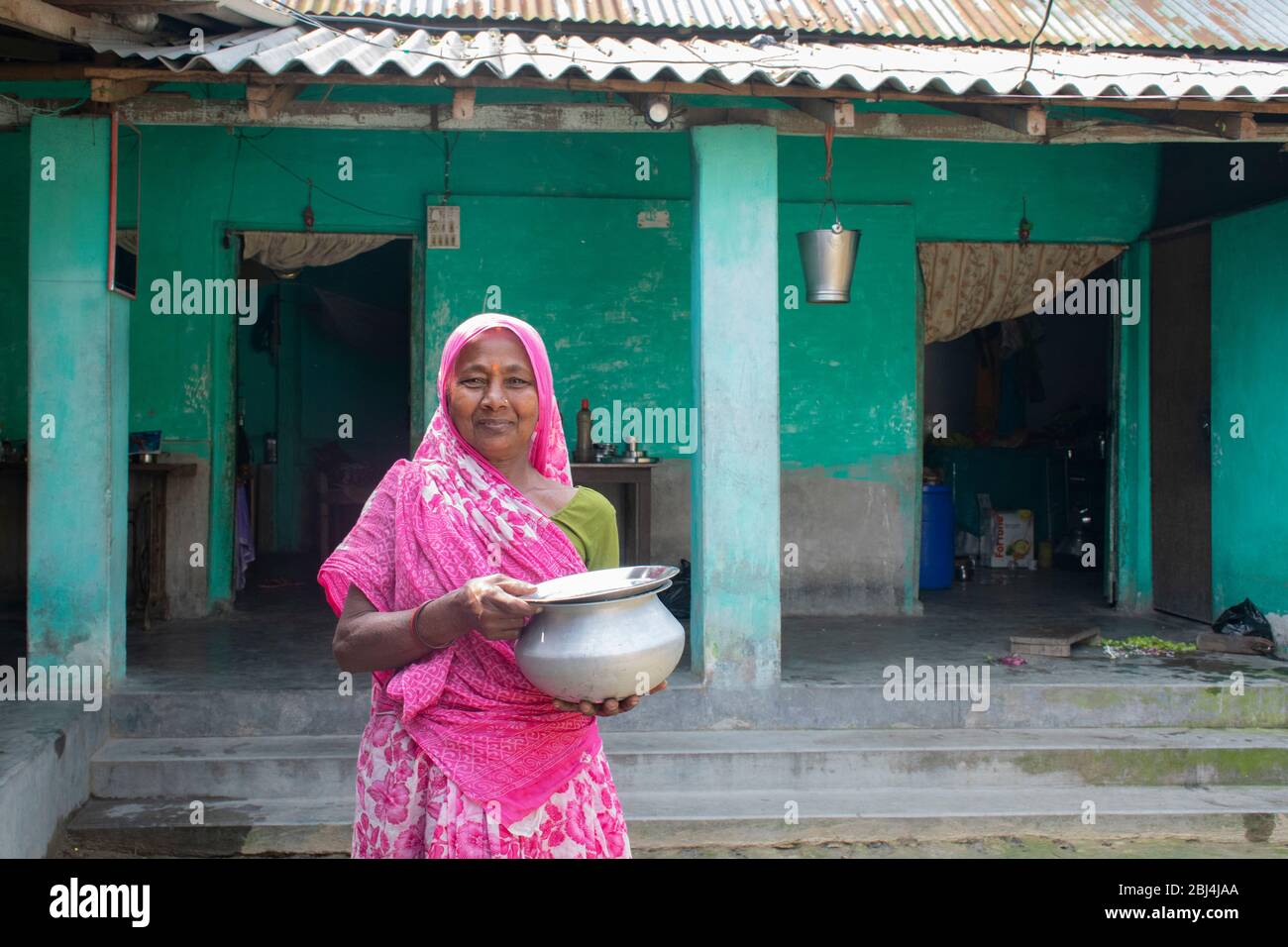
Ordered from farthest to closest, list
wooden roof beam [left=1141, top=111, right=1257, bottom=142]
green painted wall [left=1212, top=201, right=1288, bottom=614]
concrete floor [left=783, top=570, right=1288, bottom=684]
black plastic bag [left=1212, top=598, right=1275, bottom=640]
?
1. green painted wall [left=1212, top=201, right=1288, bottom=614]
2. black plastic bag [left=1212, top=598, right=1275, bottom=640]
3. concrete floor [left=783, top=570, right=1288, bottom=684]
4. wooden roof beam [left=1141, top=111, right=1257, bottom=142]

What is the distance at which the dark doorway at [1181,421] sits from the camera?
7922 millimetres

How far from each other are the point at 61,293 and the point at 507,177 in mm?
3115

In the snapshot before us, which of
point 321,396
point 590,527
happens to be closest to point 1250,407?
point 590,527

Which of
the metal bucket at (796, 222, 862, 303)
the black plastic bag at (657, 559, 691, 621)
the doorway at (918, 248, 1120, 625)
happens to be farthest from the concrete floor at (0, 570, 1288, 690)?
the metal bucket at (796, 222, 862, 303)

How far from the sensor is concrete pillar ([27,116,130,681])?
17.9 ft

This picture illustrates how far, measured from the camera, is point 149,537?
24.5 feet

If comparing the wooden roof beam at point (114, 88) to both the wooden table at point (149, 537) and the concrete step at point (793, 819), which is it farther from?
the concrete step at point (793, 819)

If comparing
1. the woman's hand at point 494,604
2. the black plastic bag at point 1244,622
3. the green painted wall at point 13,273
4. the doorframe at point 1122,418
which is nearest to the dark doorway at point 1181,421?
the doorframe at point 1122,418

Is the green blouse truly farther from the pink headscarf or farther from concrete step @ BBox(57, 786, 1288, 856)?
concrete step @ BBox(57, 786, 1288, 856)

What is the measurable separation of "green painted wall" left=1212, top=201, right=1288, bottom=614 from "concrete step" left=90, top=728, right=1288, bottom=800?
5.96ft

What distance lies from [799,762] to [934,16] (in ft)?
14.6

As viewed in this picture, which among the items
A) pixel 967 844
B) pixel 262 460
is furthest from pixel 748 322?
pixel 262 460

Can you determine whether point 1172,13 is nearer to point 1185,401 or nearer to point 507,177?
point 1185,401

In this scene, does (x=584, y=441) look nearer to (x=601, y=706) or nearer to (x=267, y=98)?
(x=267, y=98)
